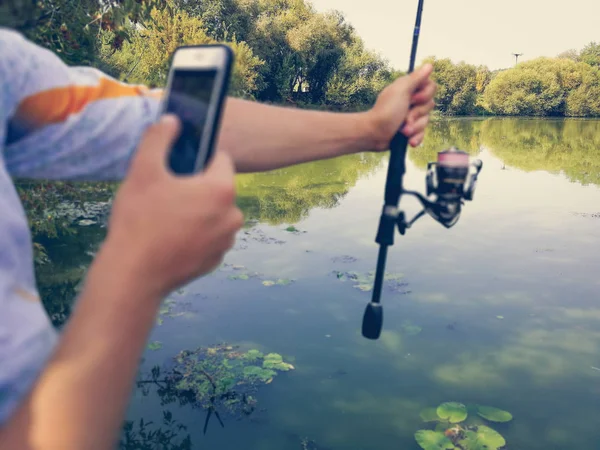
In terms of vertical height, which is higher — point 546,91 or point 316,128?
point 546,91

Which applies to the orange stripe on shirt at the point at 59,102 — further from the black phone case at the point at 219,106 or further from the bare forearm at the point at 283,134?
the bare forearm at the point at 283,134

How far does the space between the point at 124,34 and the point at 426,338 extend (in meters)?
3.10

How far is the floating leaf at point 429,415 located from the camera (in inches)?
126

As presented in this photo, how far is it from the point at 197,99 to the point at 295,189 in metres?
9.04

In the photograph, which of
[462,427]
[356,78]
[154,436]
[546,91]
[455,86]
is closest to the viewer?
[154,436]

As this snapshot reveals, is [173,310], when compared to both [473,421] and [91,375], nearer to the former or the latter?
[473,421]

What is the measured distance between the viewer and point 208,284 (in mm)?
4973

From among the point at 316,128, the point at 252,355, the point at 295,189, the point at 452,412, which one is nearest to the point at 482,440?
the point at 452,412

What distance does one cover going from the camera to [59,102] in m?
0.78

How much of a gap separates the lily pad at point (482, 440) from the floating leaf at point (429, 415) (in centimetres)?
22

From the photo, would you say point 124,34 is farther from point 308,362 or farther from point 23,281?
point 23,281

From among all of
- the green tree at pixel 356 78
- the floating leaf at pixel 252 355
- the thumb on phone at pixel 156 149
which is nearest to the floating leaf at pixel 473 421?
the floating leaf at pixel 252 355

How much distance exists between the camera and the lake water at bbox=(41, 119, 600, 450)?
3148mm

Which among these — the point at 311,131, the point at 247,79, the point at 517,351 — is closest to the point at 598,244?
the point at 517,351
